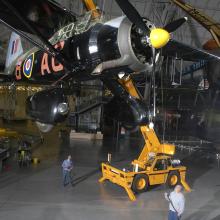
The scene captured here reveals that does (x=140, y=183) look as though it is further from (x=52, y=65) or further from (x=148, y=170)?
(x=52, y=65)

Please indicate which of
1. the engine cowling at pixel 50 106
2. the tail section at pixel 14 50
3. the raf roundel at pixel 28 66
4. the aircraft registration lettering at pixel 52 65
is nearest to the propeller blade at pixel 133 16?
the aircraft registration lettering at pixel 52 65

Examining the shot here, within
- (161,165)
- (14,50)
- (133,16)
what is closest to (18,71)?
(14,50)

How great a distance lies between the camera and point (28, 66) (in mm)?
9312

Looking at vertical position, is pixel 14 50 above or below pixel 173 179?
above

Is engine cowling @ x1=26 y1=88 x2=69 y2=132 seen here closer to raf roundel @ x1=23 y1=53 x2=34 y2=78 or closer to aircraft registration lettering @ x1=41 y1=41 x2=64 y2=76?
aircraft registration lettering @ x1=41 y1=41 x2=64 y2=76

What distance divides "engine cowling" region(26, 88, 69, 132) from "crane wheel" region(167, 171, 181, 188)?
4.00m

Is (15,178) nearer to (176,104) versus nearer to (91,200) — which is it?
(91,200)

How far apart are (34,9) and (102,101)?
15045 mm

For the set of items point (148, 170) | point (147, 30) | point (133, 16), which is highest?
point (133, 16)

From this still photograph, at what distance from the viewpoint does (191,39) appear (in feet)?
79.6

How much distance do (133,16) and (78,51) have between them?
60.6 inches

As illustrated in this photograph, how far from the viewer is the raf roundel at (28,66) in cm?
920

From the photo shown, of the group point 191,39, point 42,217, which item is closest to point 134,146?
point 191,39

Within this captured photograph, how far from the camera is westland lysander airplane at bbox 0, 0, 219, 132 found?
6863mm
